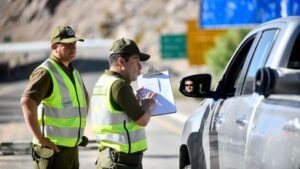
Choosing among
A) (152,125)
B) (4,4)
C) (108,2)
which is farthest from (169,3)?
(4,4)

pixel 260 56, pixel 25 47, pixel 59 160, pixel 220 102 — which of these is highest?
pixel 260 56

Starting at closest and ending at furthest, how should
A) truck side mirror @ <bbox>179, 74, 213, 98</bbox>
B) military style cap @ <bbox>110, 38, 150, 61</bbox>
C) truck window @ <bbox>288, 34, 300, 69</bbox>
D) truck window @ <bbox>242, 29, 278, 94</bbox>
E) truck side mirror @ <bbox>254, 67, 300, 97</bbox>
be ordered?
1. truck side mirror @ <bbox>254, 67, 300, 97</bbox>
2. truck window @ <bbox>288, 34, 300, 69</bbox>
3. truck window @ <bbox>242, 29, 278, 94</bbox>
4. military style cap @ <bbox>110, 38, 150, 61</bbox>
5. truck side mirror @ <bbox>179, 74, 213, 98</bbox>

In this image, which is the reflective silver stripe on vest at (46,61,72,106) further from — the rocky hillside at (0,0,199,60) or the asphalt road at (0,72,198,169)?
the rocky hillside at (0,0,199,60)

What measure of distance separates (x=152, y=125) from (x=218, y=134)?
63.1 ft

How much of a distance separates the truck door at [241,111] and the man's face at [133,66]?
662mm

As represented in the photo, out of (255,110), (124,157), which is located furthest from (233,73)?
(255,110)

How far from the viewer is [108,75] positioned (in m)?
6.39

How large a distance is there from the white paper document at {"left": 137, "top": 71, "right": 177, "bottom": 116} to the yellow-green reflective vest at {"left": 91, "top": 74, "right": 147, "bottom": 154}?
0.25 meters

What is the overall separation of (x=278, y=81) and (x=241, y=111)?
1.07 meters

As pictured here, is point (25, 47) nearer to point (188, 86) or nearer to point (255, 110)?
point (188, 86)

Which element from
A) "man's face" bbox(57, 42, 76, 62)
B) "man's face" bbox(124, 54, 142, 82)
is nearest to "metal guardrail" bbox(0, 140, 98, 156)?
"man's face" bbox(57, 42, 76, 62)

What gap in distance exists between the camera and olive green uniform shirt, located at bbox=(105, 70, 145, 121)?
245 inches

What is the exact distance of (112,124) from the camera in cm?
638

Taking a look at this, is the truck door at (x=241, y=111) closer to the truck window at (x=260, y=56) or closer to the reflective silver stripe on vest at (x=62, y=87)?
the truck window at (x=260, y=56)
